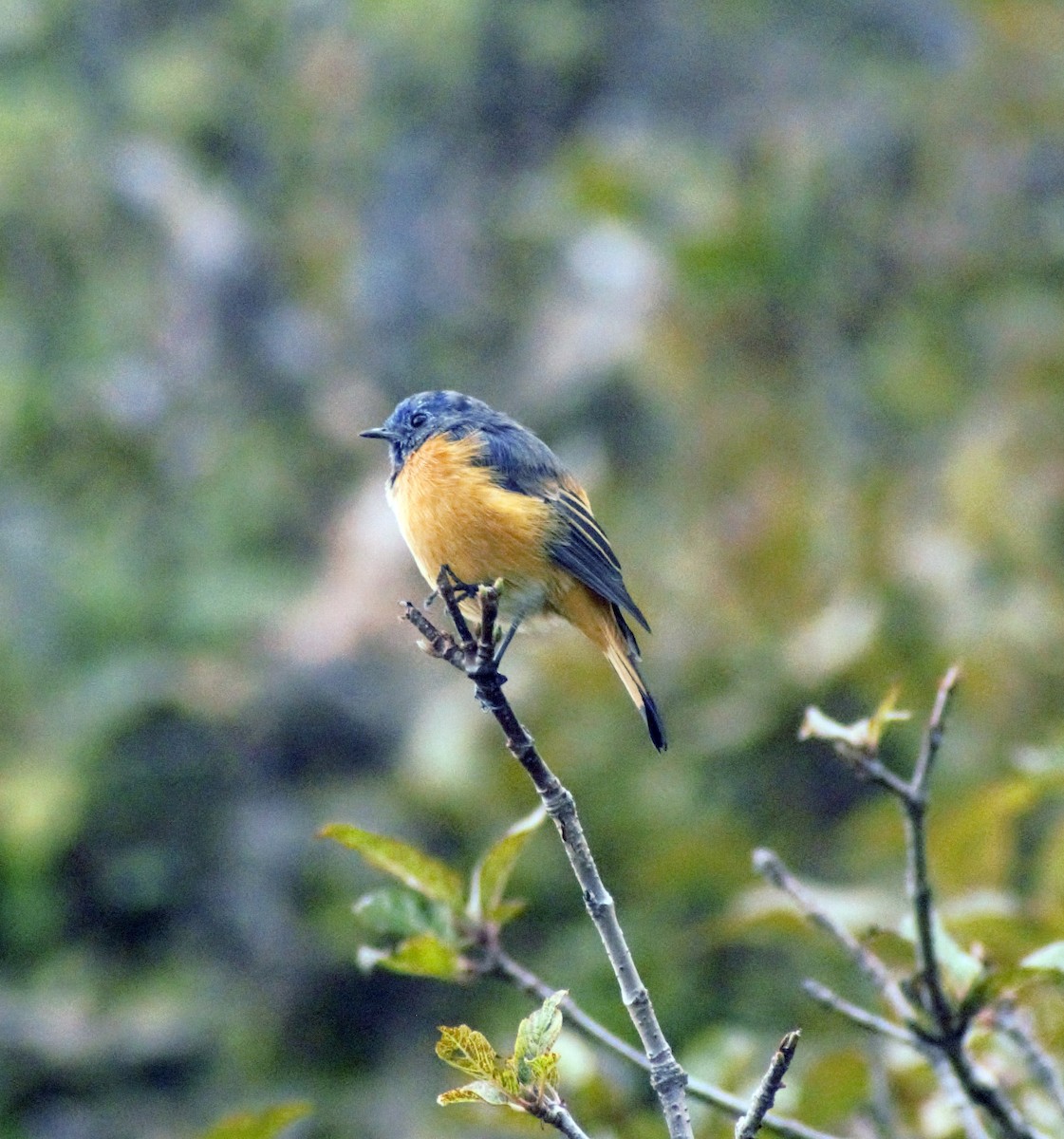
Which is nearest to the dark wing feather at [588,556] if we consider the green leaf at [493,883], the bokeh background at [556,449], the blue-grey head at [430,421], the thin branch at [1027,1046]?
the blue-grey head at [430,421]

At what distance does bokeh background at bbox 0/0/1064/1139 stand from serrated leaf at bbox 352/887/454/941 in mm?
274

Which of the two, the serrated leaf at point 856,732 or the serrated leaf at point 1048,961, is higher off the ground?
the serrated leaf at point 856,732

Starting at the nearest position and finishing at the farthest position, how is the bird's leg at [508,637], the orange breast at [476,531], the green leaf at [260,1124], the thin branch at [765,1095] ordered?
the thin branch at [765,1095], the green leaf at [260,1124], the bird's leg at [508,637], the orange breast at [476,531]

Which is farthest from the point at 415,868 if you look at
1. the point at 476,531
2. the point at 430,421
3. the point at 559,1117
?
the point at 430,421

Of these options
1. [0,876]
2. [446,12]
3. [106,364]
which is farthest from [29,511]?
[446,12]

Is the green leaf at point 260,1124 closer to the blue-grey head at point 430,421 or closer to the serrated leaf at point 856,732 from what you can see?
the serrated leaf at point 856,732

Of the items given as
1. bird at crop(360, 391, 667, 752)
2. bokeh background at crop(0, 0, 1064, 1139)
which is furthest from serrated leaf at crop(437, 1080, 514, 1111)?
bird at crop(360, 391, 667, 752)

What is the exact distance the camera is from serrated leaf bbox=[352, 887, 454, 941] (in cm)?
164

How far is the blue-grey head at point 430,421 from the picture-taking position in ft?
8.79

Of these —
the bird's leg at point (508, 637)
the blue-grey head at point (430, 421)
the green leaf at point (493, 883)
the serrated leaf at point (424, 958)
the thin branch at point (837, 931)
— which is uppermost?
the blue-grey head at point (430, 421)

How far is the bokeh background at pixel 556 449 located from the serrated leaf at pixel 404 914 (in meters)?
→ 0.27

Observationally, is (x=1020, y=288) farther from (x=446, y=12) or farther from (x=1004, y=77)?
(x=446, y=12)

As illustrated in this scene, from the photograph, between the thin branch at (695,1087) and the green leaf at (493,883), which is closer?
the thin branch at (695,1087)

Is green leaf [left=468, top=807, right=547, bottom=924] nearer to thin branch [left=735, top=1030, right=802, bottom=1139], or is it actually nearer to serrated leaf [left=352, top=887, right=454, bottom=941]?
serrated leaf [left=352, top=887, right=454, bottom=941]
